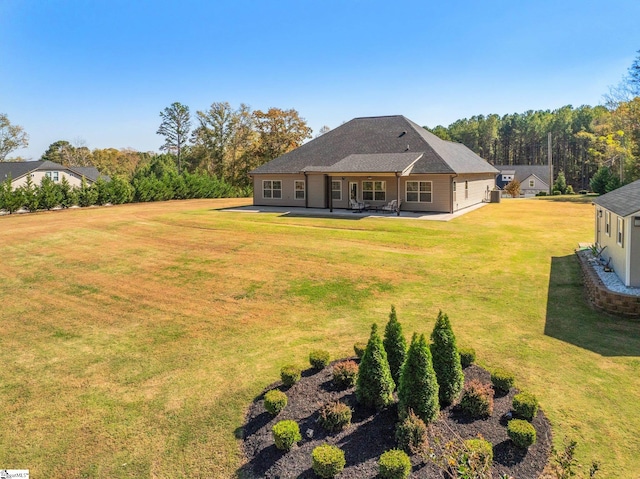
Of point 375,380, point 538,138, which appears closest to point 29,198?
point 375,380

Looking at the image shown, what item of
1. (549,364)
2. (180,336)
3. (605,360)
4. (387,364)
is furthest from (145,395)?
(605,360)

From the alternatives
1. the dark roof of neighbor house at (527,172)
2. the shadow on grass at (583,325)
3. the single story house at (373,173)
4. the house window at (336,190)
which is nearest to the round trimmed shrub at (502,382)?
the shadow on grass at (583,325)

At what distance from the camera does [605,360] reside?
732 centimetres

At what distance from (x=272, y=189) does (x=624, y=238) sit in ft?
77.1

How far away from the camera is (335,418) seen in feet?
16.9

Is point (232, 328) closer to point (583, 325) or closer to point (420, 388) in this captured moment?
point (420, 388)

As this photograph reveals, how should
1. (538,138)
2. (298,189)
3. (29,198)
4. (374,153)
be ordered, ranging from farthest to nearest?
(538,138), (29,198), (298,189), (374,153)

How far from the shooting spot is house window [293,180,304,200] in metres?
29.2

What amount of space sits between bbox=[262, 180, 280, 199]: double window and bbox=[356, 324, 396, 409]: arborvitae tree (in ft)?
83.2

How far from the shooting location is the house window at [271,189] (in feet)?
99.4

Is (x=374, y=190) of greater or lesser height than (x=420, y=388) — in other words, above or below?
above

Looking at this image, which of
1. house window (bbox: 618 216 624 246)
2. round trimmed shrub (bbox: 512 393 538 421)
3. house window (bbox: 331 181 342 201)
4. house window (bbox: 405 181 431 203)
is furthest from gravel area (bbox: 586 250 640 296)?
house window (bbox: 331 181 342 201)

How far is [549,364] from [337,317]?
436cm

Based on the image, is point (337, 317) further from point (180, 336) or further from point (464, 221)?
point (464, 221)
